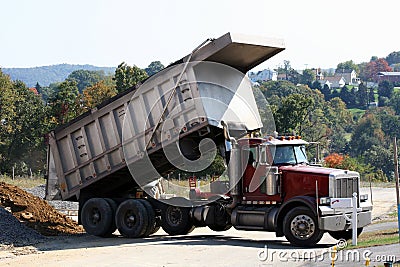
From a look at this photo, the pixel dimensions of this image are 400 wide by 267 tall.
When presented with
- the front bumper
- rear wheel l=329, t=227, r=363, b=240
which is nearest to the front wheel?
the front bumper

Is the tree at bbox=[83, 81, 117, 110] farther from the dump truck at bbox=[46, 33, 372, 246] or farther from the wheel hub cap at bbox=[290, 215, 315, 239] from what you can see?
the wheel hub cap at bbox=[290, 215, 315, 239]

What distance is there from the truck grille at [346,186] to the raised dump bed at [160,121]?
10.4ft

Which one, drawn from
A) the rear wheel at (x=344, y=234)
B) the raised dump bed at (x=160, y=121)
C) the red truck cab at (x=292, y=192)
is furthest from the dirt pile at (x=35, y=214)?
the rear wheel at (x=344, y=234)

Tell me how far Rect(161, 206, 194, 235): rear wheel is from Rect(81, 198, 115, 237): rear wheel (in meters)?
1.51

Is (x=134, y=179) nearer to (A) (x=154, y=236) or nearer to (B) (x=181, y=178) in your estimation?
(A) (x=154, y=236)

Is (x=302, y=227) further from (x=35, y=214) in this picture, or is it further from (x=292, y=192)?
(x=35, y=214)

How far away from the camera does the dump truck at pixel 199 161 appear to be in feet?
58.1

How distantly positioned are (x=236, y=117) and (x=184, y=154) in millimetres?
1689

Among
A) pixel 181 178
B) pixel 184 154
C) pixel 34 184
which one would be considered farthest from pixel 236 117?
pixel 34 184

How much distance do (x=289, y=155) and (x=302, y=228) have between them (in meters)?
2.07

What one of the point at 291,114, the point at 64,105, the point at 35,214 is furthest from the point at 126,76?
the point at 35,214

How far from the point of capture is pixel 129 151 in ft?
63.9

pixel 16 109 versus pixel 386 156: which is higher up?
pixel 16 109

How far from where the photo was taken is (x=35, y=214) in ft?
72.5
